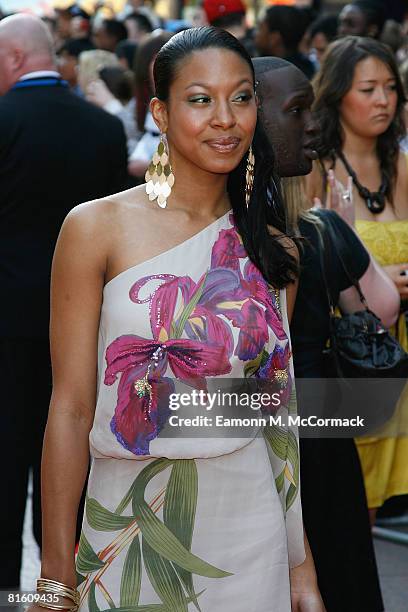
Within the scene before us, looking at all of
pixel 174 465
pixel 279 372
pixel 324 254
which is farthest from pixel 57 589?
pixel 324 254

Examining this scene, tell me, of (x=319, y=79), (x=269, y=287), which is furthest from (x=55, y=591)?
(x=319, y=79)

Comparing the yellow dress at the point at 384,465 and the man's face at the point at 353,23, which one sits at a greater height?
the man's face at the point at 353,23

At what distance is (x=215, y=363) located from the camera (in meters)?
2.52

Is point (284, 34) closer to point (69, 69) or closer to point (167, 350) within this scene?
point (69, 69)

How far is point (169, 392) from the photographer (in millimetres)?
2523

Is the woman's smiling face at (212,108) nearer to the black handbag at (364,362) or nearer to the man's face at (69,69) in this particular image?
the black handbag at (364,362)

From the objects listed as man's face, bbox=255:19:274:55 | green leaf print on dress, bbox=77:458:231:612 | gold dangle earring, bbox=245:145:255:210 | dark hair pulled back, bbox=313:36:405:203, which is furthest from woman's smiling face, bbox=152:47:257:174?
man's face, bbox=255:19:274:55

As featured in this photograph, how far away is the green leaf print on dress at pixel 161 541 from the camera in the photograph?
253 cm

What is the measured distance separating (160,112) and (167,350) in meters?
0.57

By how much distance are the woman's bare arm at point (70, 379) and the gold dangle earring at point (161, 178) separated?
175 mm

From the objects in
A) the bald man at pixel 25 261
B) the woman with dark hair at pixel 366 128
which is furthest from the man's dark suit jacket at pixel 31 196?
the woman with dark hair at pixel 366 128

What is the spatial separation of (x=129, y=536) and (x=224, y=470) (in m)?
0.26

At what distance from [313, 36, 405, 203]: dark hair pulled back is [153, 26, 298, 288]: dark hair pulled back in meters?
2.34

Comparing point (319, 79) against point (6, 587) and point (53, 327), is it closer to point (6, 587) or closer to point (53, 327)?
point (6, 587)
